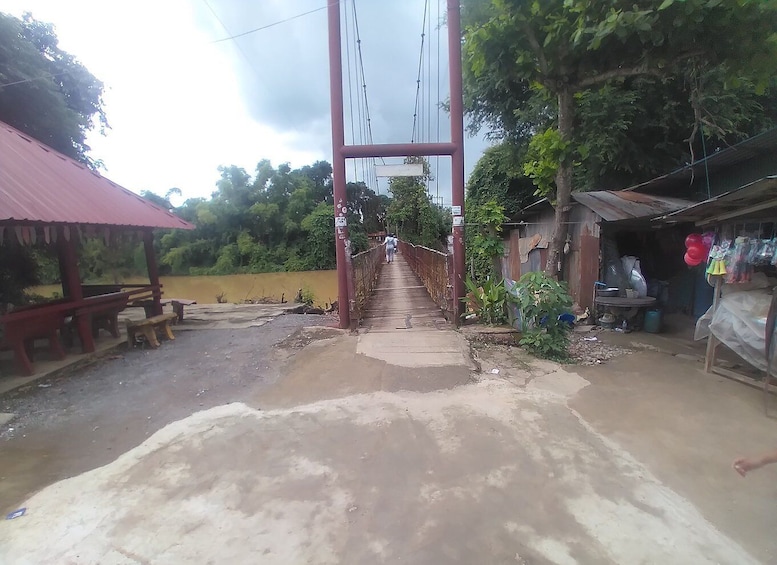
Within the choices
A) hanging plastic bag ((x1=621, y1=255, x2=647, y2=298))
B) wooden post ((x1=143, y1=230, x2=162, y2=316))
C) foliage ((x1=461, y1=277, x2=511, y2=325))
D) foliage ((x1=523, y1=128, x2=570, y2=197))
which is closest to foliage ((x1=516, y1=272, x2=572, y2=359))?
foliage ((x1=461, y1=277, x2=511, y2=325))

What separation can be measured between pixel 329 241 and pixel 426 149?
90.1 ft

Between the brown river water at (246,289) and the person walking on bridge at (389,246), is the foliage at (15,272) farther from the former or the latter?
the person walking on bridge at (389,246)

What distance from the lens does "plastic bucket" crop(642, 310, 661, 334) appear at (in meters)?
7.32

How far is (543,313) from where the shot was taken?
19.2 feet

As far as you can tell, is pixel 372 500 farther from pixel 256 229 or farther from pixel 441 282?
pixel 256 229

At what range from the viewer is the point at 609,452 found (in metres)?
3.18

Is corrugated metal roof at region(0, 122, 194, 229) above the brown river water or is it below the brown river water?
above

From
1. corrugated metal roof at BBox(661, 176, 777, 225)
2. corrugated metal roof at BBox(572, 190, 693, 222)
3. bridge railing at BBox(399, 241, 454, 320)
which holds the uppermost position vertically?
corrugated metal roof at BBox(572, 190, 693, 222)

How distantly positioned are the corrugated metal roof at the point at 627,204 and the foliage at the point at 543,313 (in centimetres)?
232

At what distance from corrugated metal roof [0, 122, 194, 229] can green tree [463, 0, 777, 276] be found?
20.9 feet

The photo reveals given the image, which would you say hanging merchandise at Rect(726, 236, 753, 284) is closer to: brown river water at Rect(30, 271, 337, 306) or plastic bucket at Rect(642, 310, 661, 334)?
plastic bucket at Rect(642, 310, 661, 334)

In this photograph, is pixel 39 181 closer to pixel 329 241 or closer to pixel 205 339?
pixel 205 339

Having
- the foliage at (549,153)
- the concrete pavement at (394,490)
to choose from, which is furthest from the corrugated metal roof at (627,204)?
the concrete pavement at (394,490)

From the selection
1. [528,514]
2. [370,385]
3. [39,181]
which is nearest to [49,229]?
[39,181]
